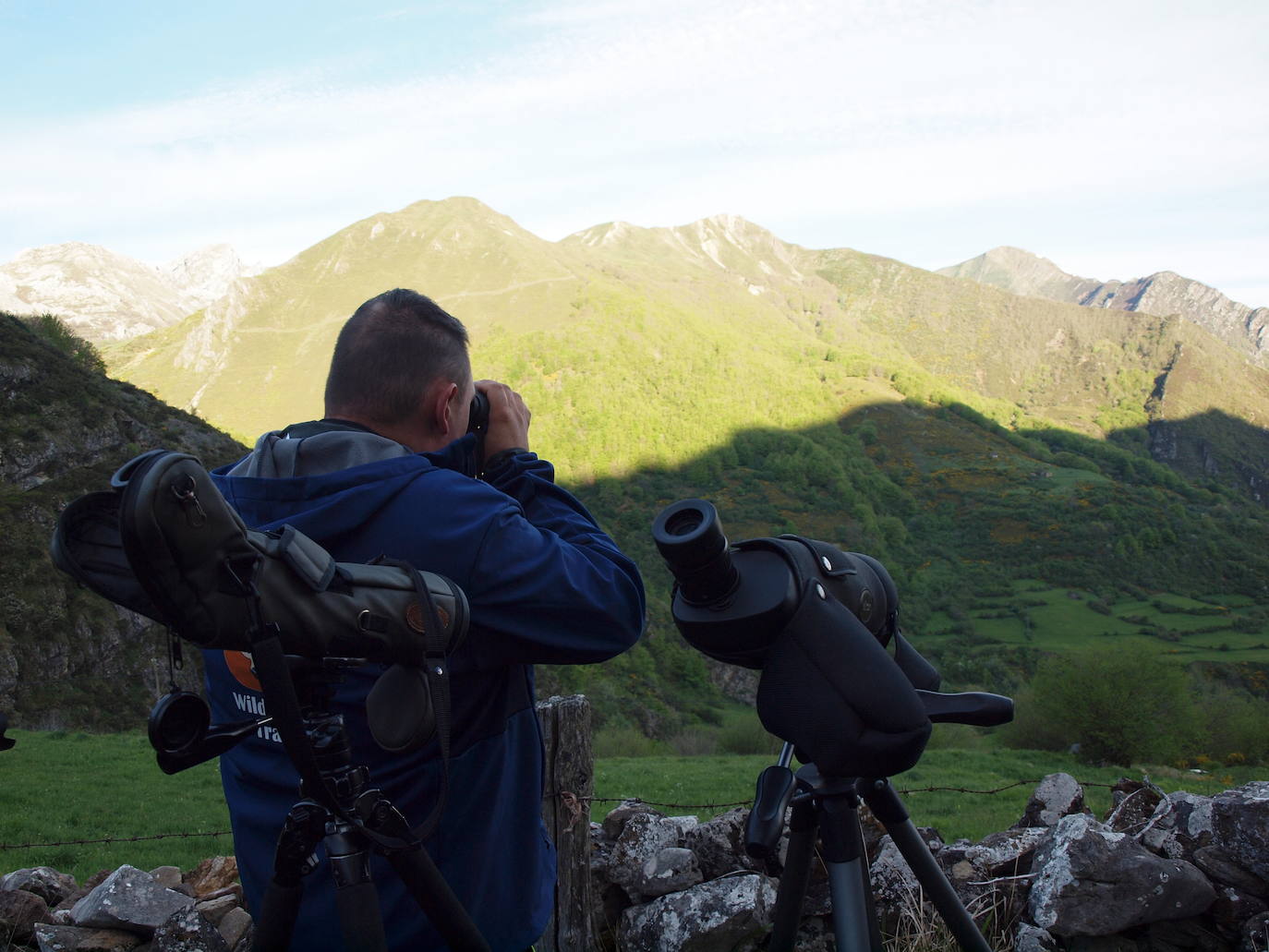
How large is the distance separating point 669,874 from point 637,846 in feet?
0.77

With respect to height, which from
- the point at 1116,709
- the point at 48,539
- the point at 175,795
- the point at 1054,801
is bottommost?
the point at 1116,709

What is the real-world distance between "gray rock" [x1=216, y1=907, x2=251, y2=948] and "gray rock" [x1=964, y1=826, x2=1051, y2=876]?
10.4ft

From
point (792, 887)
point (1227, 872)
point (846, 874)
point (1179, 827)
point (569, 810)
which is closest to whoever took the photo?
point (846, 874)

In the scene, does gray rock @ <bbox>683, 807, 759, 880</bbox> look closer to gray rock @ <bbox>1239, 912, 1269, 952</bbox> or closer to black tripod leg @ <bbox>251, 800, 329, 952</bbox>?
gray rock @ <bbox>1239, 912, 1269, 952</bbox>

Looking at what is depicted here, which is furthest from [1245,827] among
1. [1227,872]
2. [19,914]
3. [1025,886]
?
[19,914]

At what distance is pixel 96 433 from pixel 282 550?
3748cm

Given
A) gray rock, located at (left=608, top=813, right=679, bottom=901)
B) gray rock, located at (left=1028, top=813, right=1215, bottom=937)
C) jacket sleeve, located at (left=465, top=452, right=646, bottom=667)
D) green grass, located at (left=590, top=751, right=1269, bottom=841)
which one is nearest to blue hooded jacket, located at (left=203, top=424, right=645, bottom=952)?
jacket sleeve, located at (left=465, top=452, right=646, bottom=667)

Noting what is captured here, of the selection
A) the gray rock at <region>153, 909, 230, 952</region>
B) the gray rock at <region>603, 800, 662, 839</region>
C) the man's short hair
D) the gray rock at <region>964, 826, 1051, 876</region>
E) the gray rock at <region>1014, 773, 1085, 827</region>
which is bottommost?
the gray rock at <region>1014, 773, 1085, 827</region>

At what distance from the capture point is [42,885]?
4434 mm

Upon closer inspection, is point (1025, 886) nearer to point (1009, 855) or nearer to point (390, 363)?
point (1009, 855)

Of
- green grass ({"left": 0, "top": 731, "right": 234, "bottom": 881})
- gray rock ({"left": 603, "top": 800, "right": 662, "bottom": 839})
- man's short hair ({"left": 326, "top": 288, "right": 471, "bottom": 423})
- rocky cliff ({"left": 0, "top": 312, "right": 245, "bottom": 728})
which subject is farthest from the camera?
rocky cliff ({"left": 0, "top": 312, "right": 245, "bottom": 728})

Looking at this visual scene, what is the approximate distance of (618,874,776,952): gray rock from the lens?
3.83 meters

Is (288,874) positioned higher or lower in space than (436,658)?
lower

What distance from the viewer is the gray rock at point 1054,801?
16.8 ft
